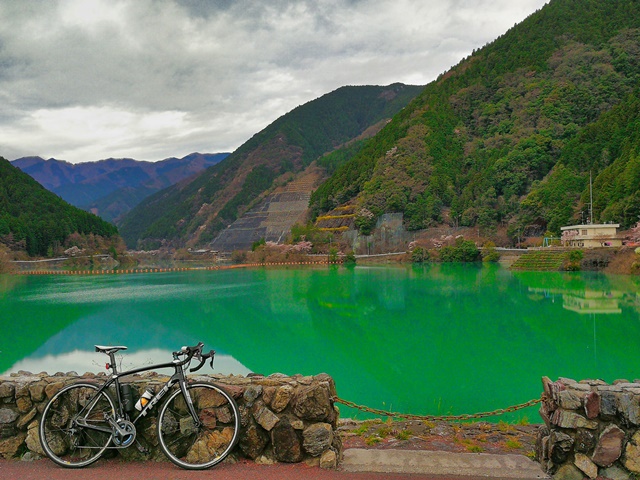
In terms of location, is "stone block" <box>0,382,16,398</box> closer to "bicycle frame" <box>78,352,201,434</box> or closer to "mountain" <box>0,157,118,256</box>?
"bicycle frame" <box>78,352,201,434</box>

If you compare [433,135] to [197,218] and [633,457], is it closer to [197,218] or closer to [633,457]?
[633,457]

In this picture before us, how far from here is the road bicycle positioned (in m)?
4.87

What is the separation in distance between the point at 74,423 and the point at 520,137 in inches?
2917

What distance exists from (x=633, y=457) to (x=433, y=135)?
257 ft

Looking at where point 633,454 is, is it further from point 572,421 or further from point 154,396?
point 154,396

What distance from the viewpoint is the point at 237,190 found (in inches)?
6319

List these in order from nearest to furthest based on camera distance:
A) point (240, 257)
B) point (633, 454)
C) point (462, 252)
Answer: point (633, 454) < point (462, 252) < point (240, 257)

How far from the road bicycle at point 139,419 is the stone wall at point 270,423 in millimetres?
110

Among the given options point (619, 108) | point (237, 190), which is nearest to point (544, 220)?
point (619, 108)

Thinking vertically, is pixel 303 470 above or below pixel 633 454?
below

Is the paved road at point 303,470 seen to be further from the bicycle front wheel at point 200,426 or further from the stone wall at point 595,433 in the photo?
the stone wall at point 595,433

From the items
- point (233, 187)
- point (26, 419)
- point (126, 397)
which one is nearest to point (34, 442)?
point (26, 419)

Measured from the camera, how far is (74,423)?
4996 millimetres

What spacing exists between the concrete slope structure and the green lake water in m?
63.2
